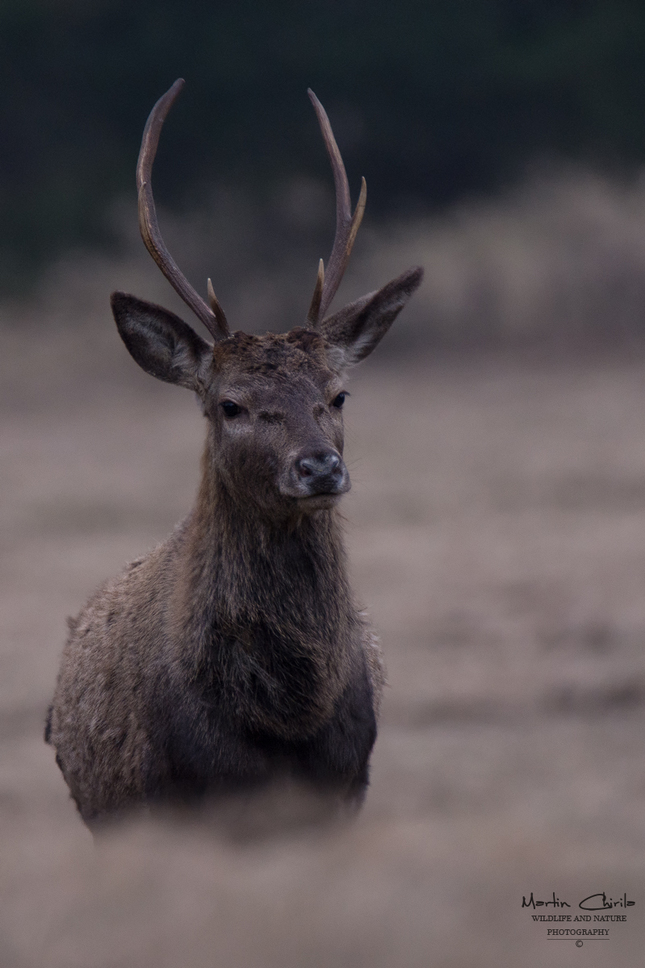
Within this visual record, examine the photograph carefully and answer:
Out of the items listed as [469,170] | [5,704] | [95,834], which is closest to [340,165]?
[95,834]

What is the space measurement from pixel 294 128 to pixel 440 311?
600 centimetres

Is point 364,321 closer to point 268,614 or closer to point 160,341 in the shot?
point 160,341

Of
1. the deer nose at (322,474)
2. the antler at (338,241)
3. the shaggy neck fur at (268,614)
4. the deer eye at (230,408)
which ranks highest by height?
the antler at (338,241)

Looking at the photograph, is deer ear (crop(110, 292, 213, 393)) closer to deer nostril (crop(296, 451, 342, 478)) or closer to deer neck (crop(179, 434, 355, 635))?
deer neck (crop(179, 434, 355, 635))

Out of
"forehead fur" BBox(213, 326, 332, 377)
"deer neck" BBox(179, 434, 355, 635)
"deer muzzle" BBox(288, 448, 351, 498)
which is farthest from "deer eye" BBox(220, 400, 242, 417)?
"deer muzzle" BBox(288, 448, 351, 498)

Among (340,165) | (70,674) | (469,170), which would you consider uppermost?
(469,170)

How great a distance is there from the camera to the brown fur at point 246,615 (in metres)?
5.11

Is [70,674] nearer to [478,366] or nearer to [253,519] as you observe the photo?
[253,519]

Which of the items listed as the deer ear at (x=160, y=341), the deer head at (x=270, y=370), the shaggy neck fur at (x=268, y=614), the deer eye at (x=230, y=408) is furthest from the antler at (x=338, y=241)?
the shaggy neck fur at (x=268, y=614)

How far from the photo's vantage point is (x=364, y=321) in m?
6.02

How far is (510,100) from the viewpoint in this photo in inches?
1226

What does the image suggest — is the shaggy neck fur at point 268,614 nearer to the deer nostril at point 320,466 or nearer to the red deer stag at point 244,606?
the red deer stag at point 244,606

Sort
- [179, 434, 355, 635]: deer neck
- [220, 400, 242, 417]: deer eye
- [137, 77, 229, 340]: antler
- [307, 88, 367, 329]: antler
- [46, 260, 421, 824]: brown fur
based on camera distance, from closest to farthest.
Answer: [46, 260, 421, 824]: brown fur
[179, 434, 355, 635]: deer neck
[220, 400, 242, 417]: deer eye
[137, 77, 229, 340]: antler
[307, 88, 367, 329]: antler

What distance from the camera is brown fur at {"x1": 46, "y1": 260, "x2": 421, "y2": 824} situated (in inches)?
201
